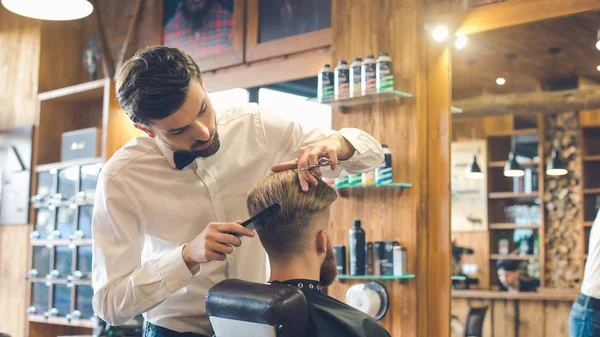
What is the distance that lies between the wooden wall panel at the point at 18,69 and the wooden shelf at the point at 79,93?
Answer: 209mm

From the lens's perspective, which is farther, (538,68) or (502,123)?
(502,123)

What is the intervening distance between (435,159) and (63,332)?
12.0 feet

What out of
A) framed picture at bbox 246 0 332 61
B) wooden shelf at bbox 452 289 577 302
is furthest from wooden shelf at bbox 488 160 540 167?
framed picture at bbox 246 0 332 61

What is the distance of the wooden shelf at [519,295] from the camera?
384 centimetres

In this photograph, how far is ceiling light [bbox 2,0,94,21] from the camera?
13.2 feet

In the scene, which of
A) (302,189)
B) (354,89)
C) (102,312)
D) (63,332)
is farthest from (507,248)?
(63,332)

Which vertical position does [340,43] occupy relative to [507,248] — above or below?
above

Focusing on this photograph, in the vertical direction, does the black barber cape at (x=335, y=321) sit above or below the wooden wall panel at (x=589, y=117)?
below

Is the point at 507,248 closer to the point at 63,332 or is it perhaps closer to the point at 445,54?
the point at 445,54

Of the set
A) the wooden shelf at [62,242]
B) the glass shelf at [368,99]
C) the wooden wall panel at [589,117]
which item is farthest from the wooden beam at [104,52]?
the wooden wall panel at [589,117]

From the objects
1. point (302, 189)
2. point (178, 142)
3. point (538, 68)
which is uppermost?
point (538, 68)

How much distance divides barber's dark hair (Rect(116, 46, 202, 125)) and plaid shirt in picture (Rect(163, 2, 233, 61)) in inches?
121

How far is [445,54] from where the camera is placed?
3840mm

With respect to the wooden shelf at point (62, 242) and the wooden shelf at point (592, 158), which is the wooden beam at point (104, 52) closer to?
the wooden shelf at point (62, 242)
